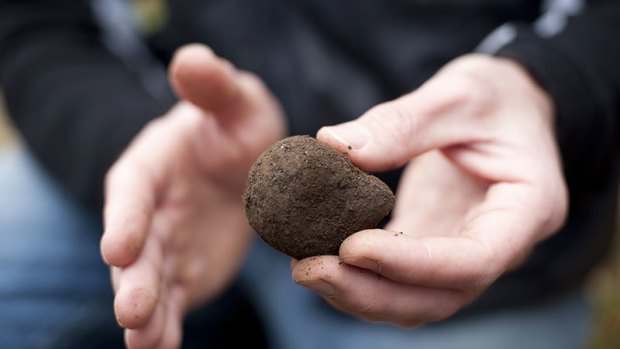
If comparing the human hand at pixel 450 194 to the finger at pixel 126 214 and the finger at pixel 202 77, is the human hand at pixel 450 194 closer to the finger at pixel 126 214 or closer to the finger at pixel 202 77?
the finger at pixel 126 214

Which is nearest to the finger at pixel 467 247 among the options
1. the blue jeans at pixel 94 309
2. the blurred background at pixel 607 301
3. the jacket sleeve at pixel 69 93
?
the blue jeans at pixel 94 309

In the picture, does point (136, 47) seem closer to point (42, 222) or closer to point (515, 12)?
point (42, 222)

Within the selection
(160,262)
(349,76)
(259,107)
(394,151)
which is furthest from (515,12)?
(160,262)

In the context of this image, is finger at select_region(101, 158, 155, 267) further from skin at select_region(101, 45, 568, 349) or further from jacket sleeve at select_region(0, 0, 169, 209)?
jacket sleeve at select_region(0, 0, 169, 209)

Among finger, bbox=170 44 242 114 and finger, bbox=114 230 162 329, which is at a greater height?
finger, bbox=170 44 242 114

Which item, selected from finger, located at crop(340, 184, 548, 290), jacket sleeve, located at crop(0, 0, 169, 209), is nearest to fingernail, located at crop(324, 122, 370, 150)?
finger, located at crop(340, 184, 548, 290)
